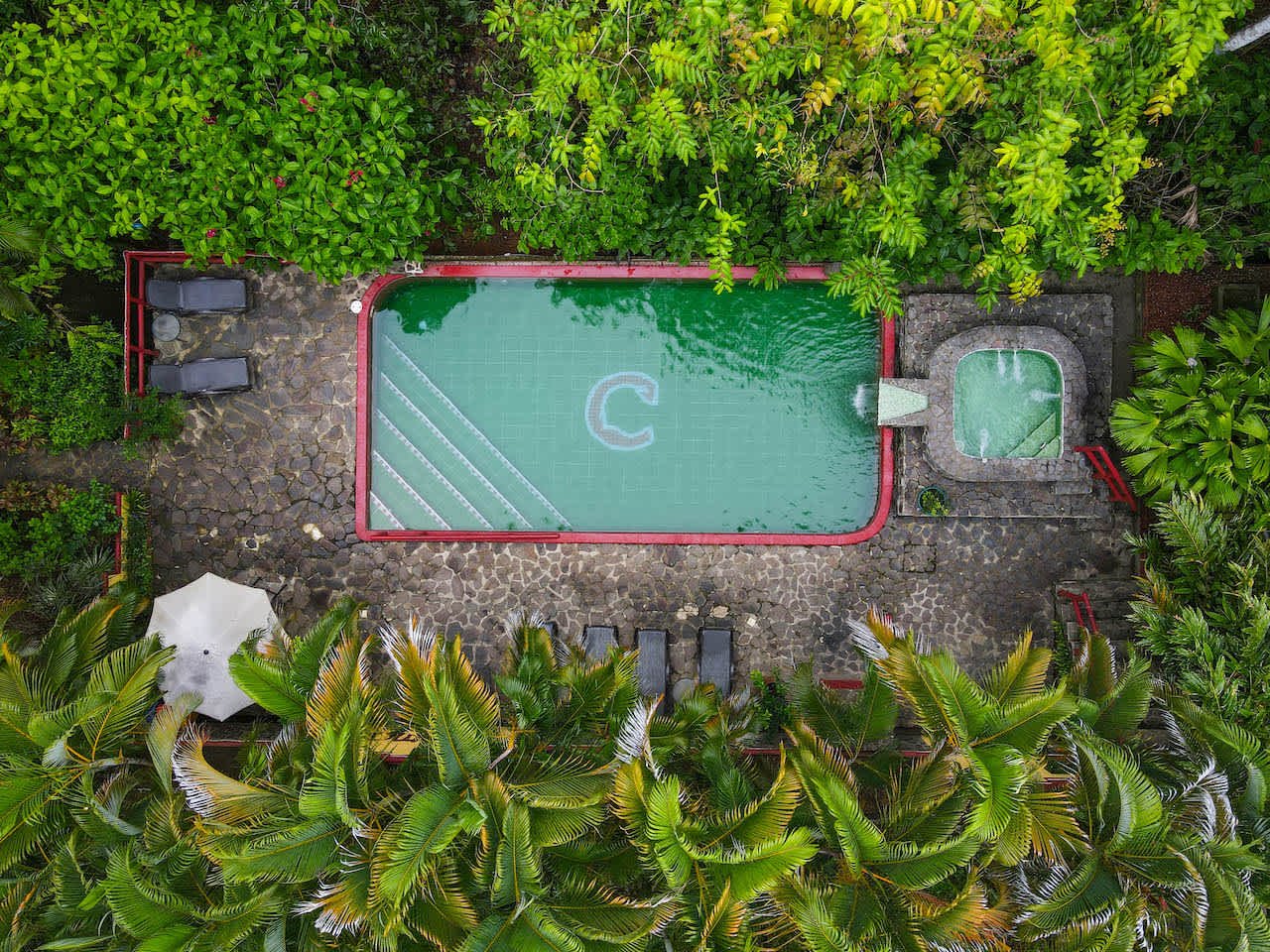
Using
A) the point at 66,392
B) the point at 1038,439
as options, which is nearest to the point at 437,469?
the point at 66,392

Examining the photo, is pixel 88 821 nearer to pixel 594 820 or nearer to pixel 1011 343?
pixel 594 820

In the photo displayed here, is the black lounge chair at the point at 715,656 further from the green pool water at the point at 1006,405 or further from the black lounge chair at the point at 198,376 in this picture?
the black lounge chair at the point at 198,376

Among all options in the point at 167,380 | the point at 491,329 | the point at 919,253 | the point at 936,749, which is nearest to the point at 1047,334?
the point at 919,253

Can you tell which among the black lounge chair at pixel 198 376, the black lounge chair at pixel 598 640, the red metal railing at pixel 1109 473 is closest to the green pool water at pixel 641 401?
the black lounge chair at pixel 598 640

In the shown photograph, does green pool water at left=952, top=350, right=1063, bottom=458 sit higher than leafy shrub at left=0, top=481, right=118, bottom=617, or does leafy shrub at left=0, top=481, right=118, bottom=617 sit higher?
green pool water at left=952, top=350, right=1063, bottom=458

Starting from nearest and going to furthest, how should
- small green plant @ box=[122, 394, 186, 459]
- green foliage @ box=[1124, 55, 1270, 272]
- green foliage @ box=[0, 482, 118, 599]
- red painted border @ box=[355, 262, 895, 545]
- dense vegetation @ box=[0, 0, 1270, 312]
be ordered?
dense vegetation @ box=[0, 0, 1270, 312], green foliage @ box=[1124, 55, 1270, 272], green foliage @ box=[0, 482, 118, 599], small green plant @ box=[122, 394, 186, 459], red painted border @ box=[355, 262, 895, 545]

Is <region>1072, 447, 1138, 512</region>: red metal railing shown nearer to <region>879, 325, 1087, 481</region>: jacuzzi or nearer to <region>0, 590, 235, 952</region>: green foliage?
<region>879, 325, 1087, 481</region>: jacuzzi

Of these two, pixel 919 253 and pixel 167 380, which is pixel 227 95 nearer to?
pixel 167 380

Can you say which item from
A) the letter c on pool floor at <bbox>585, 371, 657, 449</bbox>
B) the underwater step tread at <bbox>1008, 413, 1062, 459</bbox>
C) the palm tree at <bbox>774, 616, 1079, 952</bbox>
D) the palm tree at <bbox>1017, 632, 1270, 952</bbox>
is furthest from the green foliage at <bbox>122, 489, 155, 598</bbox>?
the underwater step tread at <bbox>1008, 413, 1062, 459</bbox>
